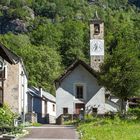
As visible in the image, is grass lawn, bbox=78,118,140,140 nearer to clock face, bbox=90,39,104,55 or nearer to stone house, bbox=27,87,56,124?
stone house, bbox=27,87,56,124

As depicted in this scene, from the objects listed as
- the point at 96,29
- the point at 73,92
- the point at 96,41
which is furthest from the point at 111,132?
the point at 96,29

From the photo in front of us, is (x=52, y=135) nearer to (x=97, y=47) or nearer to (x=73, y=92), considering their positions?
(x=73, y=92)

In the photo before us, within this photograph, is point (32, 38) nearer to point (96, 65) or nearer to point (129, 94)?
point (96, 65)

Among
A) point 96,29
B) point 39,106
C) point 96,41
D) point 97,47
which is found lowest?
point 39,106

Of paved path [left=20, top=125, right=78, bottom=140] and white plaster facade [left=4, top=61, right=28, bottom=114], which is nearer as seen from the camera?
paved path [left=20, top=125, right=78, bottom=140]

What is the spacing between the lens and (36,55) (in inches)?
4678

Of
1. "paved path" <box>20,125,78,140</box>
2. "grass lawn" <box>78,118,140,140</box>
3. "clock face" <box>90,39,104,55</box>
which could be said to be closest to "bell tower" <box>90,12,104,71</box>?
"clock face" <box>90,39,104,55</box>

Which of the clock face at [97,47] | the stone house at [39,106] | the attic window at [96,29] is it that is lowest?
the stone house at [39,106]

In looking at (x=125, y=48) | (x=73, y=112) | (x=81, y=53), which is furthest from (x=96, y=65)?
(x=81, y=53)

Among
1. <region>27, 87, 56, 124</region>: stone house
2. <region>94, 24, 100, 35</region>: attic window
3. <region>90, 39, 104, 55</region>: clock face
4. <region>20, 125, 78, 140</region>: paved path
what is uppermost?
<region>94, 24, 100, 35</region>: attic window

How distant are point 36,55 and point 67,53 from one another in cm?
3396

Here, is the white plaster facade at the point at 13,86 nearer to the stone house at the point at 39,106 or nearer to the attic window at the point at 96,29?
the stone house at the point at 39,106

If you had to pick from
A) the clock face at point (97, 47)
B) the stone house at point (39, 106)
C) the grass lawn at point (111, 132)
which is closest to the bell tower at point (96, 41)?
the clock face at point (97, 47)

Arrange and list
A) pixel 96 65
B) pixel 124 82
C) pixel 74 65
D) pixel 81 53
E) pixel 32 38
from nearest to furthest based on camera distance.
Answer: pixel 124 82, pixel 74 65, pixel 96 65, pixel 81 53, pixel 32 38
